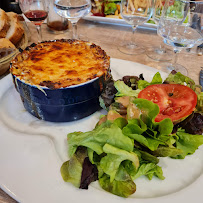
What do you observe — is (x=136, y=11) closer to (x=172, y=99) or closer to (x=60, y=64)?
(x=60, y=64)

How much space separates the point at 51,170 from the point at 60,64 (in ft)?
1.62

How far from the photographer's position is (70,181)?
0.76m

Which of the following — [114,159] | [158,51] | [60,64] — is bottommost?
[158,51]


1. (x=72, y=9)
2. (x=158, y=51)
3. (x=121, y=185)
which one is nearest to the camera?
(x=121, y=185)

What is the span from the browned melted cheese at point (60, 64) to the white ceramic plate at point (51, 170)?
205 millimetres

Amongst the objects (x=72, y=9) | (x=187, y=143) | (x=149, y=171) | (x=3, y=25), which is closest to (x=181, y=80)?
(x=187, y=143)

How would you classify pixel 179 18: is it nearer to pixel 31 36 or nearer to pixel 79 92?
pixel 79 92

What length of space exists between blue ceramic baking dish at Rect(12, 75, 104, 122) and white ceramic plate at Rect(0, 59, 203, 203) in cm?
4

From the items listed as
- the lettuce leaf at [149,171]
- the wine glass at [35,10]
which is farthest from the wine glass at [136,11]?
the lettuce leaf at [149,171]

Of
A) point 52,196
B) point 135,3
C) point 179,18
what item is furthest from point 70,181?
point 135,3

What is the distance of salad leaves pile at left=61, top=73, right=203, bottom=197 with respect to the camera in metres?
0.75

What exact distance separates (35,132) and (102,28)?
52.4 inches

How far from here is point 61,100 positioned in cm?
96

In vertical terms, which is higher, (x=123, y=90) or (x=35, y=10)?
(x=35, y=10)
